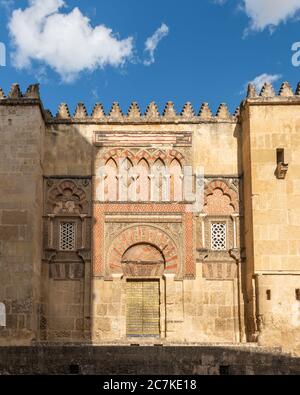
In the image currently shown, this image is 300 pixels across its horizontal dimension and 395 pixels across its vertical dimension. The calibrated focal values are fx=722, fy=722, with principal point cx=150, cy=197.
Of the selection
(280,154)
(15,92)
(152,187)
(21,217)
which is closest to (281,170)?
(280,154)

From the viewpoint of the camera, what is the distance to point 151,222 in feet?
43.5

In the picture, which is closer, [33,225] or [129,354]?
[129,354]

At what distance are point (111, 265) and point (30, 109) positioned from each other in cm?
314

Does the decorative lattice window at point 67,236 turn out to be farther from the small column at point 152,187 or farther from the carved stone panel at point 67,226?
the small column at point 152,187

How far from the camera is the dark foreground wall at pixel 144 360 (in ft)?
34.4

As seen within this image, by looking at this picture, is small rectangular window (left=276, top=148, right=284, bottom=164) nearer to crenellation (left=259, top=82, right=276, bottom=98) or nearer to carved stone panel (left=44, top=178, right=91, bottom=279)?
crenellation (left=259, top=82, right=276, bottom=98)

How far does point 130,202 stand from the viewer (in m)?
13.3

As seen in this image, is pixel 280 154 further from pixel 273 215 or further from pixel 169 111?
pixel 169 111

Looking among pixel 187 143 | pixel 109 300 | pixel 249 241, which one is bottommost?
pixel 109 300

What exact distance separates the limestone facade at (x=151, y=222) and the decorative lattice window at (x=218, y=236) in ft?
0.06

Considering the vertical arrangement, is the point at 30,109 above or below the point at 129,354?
above
